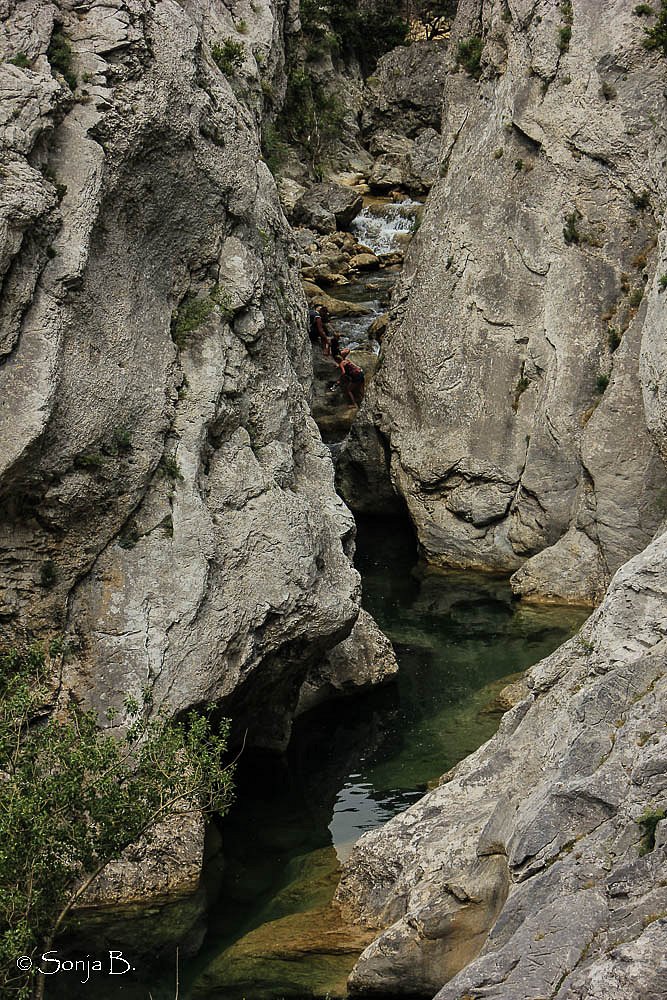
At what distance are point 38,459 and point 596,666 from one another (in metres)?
8.11

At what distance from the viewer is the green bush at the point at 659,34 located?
23922 mm

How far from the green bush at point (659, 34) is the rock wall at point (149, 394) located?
32.3 feet

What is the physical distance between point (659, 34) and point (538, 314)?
6.51 metres

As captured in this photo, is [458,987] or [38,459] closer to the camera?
[458,987]

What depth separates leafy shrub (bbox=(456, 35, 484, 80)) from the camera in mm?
28828

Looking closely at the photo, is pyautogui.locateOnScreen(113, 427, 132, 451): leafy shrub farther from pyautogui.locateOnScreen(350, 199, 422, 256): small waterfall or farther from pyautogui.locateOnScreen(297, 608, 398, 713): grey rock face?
pyautogui.locateOnScreen(350, 199, 422, 256): small waterfall

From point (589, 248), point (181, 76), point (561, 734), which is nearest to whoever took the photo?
point (561, 734)

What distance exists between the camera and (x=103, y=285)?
17078 millimetres

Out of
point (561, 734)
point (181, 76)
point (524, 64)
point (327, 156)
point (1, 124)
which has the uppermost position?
point (327, 156)

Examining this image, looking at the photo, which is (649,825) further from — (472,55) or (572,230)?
(472,55)

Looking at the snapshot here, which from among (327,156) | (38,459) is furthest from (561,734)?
(327,156)

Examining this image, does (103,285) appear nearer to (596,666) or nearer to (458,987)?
(596,666)

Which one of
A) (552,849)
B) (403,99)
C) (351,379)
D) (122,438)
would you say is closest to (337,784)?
(122,438)

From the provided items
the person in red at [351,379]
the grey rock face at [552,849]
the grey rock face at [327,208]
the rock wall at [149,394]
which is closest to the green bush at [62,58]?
the rock wall at [149,394]
